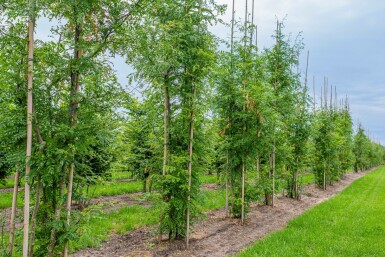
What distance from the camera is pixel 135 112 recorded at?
26.5 ft

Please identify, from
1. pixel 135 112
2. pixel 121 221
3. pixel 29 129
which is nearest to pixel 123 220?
pixel 121 221

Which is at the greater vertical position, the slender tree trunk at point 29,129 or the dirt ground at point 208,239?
the slender tree trunk at point 29,129

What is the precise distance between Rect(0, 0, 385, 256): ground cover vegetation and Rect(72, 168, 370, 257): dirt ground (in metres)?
0.51

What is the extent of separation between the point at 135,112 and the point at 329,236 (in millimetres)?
6333

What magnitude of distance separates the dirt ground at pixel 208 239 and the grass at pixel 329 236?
635 millimetres

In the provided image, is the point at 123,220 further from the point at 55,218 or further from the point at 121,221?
the point at 55,218

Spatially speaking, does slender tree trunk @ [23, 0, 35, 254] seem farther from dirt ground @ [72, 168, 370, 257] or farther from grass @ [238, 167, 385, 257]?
grass @ [238, 167, 385, 257]

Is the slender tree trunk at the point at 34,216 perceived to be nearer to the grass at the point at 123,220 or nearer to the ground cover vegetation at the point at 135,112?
the ground cover vegetation at the point at 135,112

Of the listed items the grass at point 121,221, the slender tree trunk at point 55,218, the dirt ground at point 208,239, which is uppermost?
the slender tree trunk at point 55,218

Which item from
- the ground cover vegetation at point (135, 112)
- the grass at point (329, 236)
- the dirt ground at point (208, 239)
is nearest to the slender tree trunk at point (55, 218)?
the ground cover vegetation at point (135, 112)

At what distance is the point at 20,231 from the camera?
4.36 m

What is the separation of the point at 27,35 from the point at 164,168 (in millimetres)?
3840

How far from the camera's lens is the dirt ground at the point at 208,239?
696 centimetres

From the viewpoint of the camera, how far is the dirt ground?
6.96 meters
